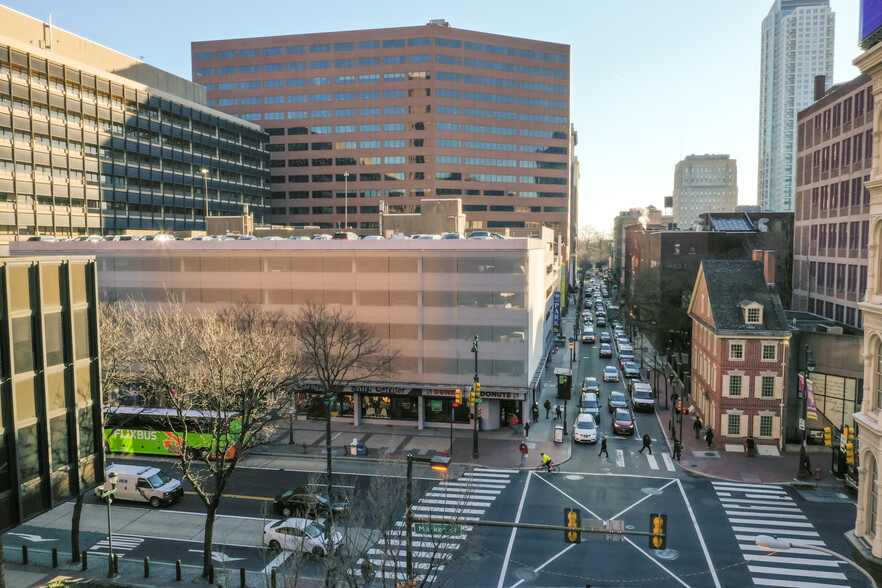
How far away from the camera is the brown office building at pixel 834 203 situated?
46.9 meters

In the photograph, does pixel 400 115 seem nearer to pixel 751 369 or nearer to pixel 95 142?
pixel 95 142

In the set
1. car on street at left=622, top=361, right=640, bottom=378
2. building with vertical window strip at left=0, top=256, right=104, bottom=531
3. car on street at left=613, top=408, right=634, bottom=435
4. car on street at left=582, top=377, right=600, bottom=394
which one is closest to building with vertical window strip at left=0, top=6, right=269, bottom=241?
car on street at left=582, top=377, right=600, bottom=394

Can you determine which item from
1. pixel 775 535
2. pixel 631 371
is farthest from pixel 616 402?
pixel 775 535

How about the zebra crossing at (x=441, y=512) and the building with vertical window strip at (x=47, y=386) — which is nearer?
the building with vertical window strip at (x=47, y=386)

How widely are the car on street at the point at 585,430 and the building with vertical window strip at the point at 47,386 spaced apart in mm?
32220

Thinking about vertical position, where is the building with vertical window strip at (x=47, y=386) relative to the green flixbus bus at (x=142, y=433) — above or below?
above

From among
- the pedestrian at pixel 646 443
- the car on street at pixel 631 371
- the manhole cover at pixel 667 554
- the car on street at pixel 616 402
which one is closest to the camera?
the manhole cover at pixel 667 554

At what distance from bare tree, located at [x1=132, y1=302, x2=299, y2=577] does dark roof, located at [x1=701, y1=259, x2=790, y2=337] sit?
96.1ft

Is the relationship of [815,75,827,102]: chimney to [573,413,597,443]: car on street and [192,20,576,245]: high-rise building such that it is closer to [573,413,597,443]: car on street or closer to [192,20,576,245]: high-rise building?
[573,413,597,443]: car on street

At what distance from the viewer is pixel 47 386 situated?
51.9 feet

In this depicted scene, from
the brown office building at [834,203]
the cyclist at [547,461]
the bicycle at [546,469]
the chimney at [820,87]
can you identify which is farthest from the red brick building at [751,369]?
the chimney at [820,87]

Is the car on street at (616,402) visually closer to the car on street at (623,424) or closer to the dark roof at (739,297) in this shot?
the car on street at (623,424)

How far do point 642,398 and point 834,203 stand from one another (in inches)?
898

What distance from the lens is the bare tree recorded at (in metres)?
25.5
